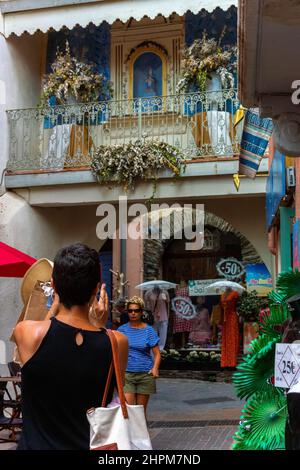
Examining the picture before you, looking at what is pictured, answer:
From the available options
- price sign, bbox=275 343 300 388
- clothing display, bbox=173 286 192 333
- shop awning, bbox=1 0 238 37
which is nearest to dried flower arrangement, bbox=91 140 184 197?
shop awning, bbox=1 0 238 37

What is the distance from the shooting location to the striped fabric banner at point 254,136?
8.64m

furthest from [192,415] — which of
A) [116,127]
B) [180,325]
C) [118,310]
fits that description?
[116,127]

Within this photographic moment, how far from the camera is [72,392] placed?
2270 mm

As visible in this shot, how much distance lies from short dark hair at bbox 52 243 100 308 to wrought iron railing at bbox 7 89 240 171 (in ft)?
32.2

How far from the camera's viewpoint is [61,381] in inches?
89.0

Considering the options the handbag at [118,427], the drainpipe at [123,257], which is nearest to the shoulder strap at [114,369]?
the handbag at [118,427]

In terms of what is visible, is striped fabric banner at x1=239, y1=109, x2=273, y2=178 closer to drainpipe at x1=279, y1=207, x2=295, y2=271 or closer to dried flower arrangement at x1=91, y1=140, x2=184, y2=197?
drainpipe at x1=279, y1=207, x2=295, y2=271

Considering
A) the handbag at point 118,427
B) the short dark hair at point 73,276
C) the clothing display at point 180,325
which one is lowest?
the handbag at point 118,427

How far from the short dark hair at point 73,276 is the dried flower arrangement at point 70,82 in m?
11.4

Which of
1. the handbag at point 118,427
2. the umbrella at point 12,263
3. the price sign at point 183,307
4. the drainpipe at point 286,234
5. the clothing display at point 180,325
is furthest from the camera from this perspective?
the price sign at point 183,307

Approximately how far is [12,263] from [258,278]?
750 cm

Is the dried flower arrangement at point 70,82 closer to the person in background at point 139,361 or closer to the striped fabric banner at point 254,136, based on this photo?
the striped fabric banner at point 254,136

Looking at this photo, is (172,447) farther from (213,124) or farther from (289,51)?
(213,124)

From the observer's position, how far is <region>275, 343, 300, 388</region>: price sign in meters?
4.11
